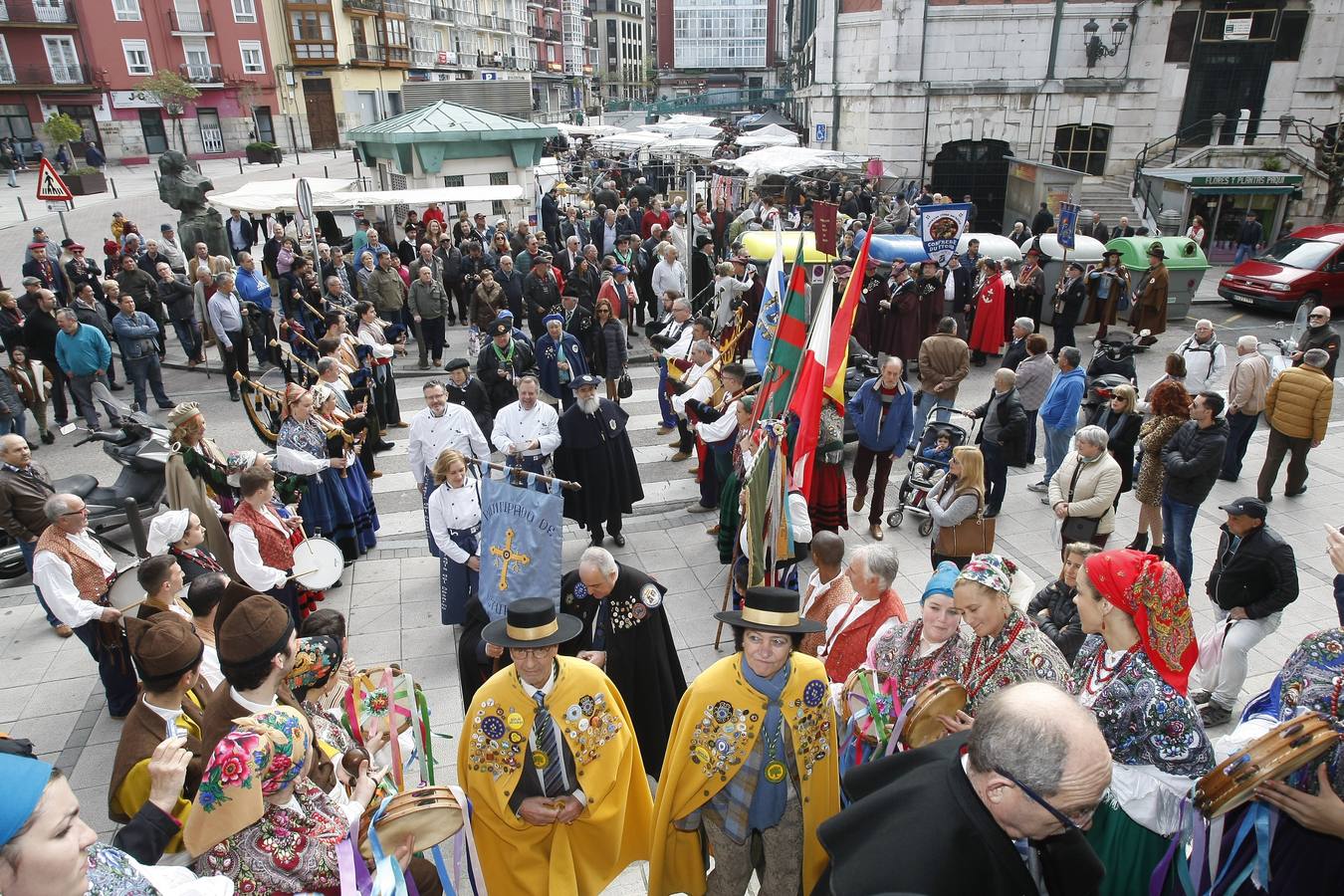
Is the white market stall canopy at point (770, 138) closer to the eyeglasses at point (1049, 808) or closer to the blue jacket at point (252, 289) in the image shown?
the blue jacket at point (252, 289)

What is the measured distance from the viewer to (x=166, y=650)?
3.74 meters

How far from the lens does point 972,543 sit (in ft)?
22.6

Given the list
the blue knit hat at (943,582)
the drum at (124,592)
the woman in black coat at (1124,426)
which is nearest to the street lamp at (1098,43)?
the woman in black coat at (1124,426)

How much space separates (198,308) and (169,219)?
1769 centimetres

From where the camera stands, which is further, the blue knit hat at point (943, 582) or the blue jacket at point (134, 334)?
the blue jacket at point (134, 334)

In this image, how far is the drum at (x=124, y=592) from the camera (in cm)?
573

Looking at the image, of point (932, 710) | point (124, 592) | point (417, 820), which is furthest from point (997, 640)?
point (124, 592)

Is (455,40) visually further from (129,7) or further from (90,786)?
(90,786)

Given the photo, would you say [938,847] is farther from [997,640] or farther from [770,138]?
[770,138]

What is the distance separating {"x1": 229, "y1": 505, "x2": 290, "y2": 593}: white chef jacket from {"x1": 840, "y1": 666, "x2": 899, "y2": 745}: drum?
4254 millimetres

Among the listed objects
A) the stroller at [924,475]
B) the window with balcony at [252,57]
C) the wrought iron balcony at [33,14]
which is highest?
the wrought iron balcony at [33,14]

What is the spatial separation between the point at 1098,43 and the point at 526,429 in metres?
25.8

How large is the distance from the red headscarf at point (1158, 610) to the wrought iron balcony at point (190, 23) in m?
55.5

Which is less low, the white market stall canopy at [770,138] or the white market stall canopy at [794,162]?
the white market stall canopy at [770,138]
